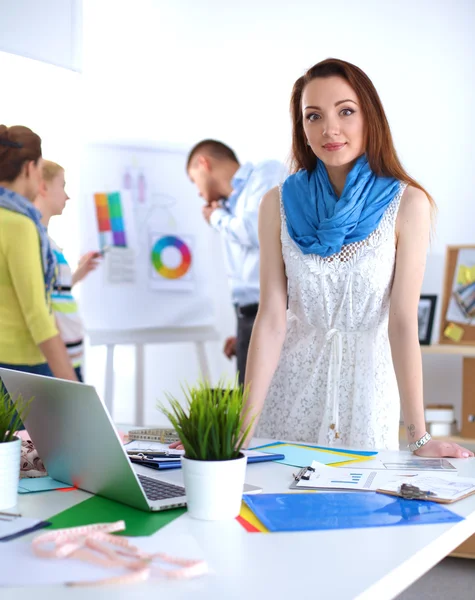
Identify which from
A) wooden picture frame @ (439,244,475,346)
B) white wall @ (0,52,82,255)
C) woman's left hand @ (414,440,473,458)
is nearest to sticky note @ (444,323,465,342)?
wooden picture frame @ (439,244,475,346)

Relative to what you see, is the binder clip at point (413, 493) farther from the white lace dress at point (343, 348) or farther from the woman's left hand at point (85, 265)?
the woman's left hand at point (85, 265)

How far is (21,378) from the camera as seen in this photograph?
1154 millimetres

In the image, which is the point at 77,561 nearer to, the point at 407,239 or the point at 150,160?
the point at 407,239

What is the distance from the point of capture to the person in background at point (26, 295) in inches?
95.3

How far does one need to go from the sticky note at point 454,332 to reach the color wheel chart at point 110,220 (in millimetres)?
1713

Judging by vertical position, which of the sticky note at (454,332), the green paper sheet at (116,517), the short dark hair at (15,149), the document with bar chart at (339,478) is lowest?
the green paper sheet at (116,517)

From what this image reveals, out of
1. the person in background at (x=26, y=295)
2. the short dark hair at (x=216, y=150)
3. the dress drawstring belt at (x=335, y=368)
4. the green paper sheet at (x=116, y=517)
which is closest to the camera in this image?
the green paper sheet at (x=116, y=517)

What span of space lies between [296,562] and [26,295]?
180cm

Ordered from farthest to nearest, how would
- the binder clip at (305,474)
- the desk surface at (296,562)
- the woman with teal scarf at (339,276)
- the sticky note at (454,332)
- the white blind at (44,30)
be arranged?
the sticky note at (454,332), the white blind at (44,30), the woman with teal scarf at (339,276), the binder clip at (305,474), the desk surface at (296,562)

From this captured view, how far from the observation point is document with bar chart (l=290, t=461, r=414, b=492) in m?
1.14

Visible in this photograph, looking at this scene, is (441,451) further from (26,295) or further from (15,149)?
(15,149)

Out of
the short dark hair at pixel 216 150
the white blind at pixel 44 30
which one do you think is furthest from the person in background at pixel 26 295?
the short dark hair at pixel 216 150

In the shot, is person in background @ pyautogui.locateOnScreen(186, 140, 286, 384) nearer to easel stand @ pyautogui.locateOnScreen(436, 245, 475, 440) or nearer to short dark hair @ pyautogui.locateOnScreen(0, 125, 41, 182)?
easel stand @ pyautogui.locateOnScreen(436, 245, 475, 440)

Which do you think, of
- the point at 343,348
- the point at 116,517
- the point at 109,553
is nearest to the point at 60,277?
the point at 343,348
